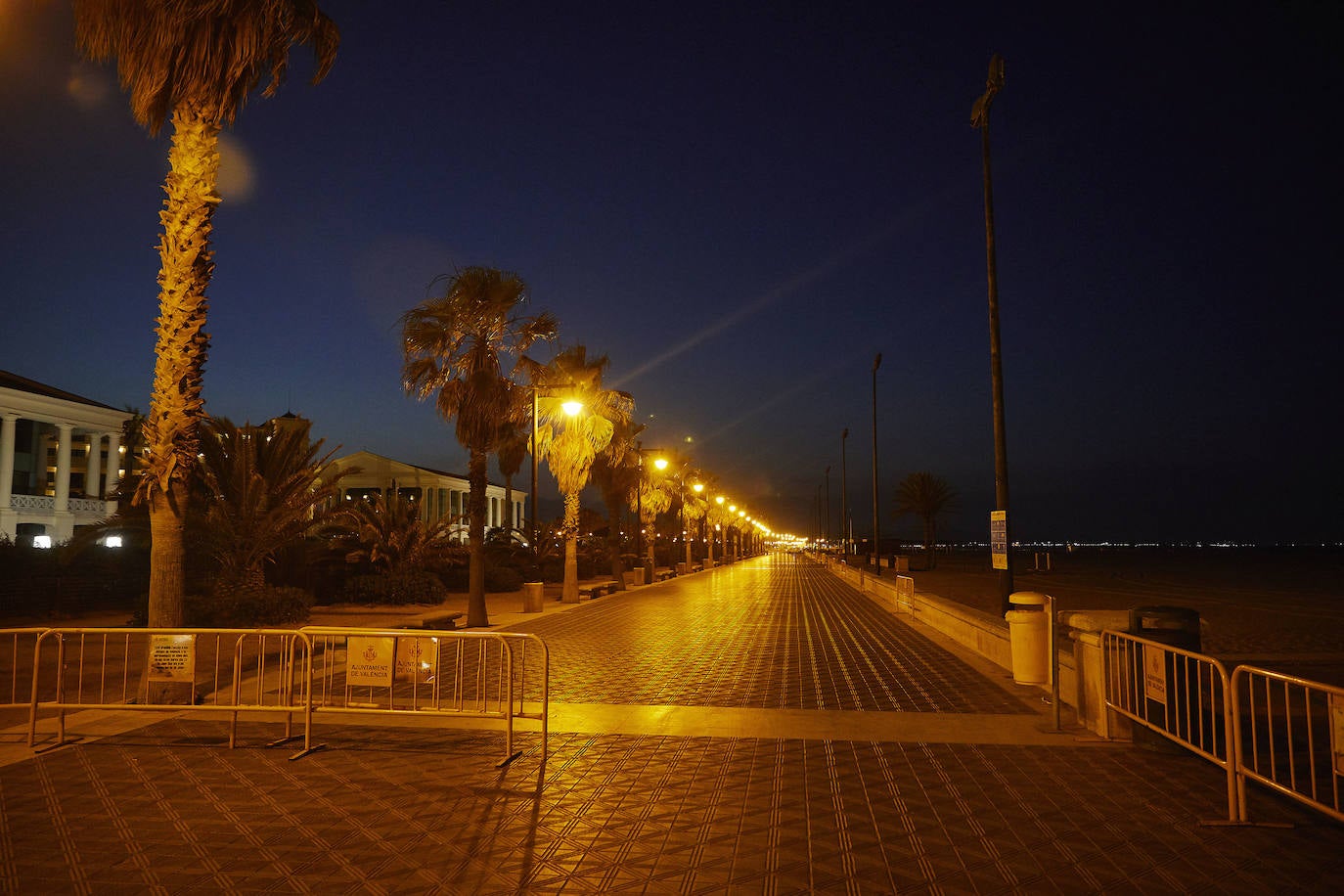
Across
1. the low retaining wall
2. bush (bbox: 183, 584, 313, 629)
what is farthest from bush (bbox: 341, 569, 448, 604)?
the low retaining wall

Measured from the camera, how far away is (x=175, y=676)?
9250 millimetres

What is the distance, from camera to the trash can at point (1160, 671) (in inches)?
320

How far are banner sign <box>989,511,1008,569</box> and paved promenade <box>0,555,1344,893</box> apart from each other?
15.5 ft

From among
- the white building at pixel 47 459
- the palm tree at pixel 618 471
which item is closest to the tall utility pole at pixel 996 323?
the palm tree at pixel 618 471

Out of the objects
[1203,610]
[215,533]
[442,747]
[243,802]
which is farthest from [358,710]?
[1203,610]

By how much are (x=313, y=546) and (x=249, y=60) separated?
2013 centimetres

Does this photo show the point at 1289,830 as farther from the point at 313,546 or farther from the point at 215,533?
the point at 313,546

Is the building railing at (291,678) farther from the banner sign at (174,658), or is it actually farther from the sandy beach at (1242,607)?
the sandy beach at (1242,607)

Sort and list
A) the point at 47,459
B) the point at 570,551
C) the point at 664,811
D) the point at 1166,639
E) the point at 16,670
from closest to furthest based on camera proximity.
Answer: the point at 664,811 < the point at 1166,639 < the point at 16,670 < the point at 570,551 < the point at 47,459

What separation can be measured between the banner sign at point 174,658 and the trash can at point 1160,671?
869cm

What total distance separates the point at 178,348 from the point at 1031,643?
10607mm

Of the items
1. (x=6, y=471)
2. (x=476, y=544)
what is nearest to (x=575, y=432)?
(x=476, y=544)

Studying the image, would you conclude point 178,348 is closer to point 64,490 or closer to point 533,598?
point 533,598

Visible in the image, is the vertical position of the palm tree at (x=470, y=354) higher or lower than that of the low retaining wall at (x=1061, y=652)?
higher
